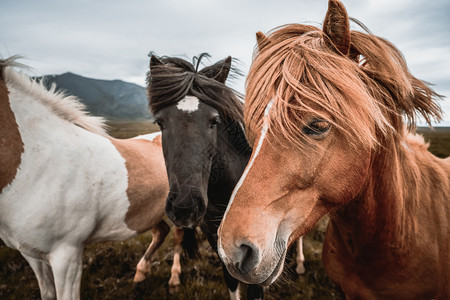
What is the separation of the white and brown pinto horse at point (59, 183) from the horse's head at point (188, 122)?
3.26 feet

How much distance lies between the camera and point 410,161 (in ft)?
5.66

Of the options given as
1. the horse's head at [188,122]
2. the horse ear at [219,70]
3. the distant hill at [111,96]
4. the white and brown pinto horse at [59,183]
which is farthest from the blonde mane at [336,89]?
the distant hill at [111,96]

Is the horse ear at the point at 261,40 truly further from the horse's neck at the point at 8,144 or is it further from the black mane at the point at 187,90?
the horse's neck at the point at 8,144

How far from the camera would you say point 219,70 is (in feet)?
9.00

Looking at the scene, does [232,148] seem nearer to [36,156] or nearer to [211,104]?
[211,104]

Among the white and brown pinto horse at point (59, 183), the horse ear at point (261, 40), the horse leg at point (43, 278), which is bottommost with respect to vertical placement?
the horse leg at point (43, 278)

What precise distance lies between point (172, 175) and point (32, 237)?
1.54 metres

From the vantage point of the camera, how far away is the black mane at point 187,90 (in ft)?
7.86

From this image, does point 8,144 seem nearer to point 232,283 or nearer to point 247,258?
point 247,258

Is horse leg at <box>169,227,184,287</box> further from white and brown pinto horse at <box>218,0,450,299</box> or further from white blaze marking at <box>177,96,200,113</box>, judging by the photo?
white and brown pinto horse at <box>218,0,450,299</box>

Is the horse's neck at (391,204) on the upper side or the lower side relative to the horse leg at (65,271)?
upper

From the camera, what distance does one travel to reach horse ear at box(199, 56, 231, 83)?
2732 mm

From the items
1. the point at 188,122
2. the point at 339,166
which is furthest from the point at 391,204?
the point at 188,122

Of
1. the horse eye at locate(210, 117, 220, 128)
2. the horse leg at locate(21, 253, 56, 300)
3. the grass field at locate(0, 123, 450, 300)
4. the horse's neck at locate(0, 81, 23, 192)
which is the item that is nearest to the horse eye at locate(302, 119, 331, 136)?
the horse eye at locate(210, 117, 220, 128)
